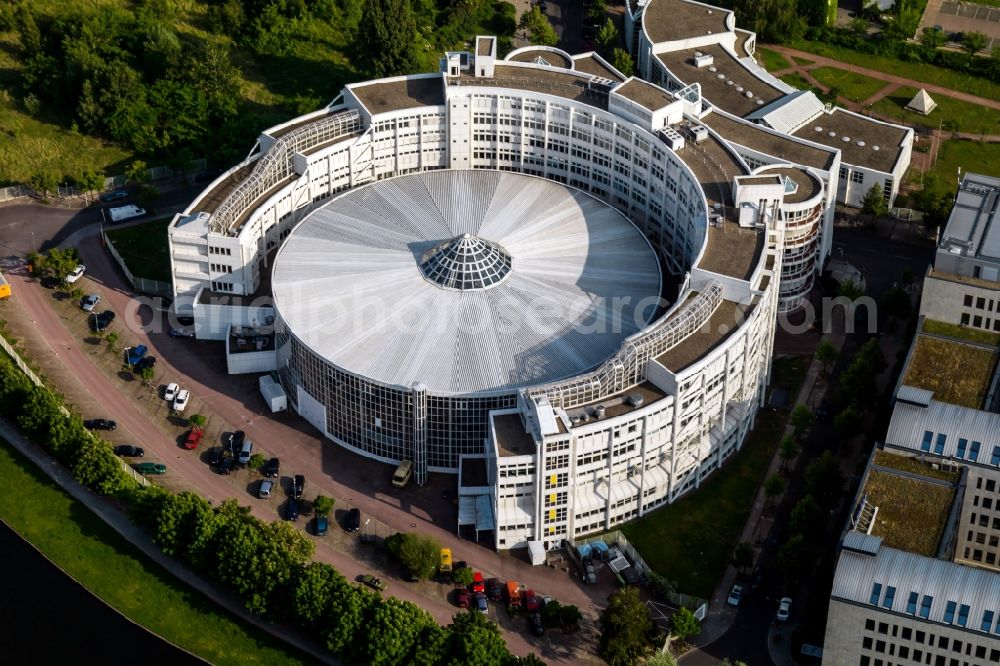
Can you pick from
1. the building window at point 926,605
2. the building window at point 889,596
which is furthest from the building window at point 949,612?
the building window at point 889,596

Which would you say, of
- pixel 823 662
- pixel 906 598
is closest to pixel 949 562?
pixel 906 598

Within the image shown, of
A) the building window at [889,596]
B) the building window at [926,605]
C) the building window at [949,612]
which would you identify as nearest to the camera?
the building window at [949,612]

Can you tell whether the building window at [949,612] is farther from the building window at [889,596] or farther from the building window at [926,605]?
the building window at [889,596]

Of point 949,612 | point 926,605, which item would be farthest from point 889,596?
point 949,612

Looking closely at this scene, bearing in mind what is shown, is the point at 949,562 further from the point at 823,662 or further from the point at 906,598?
the point at 823,662

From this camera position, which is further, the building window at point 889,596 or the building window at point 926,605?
the building window at point 889,596

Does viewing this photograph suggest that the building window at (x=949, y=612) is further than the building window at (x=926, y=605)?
No

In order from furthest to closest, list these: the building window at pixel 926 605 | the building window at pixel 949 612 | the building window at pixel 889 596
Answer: the building window at pixel 889 596
the building window at pixel 926 605
the building window at pixel 949 612
